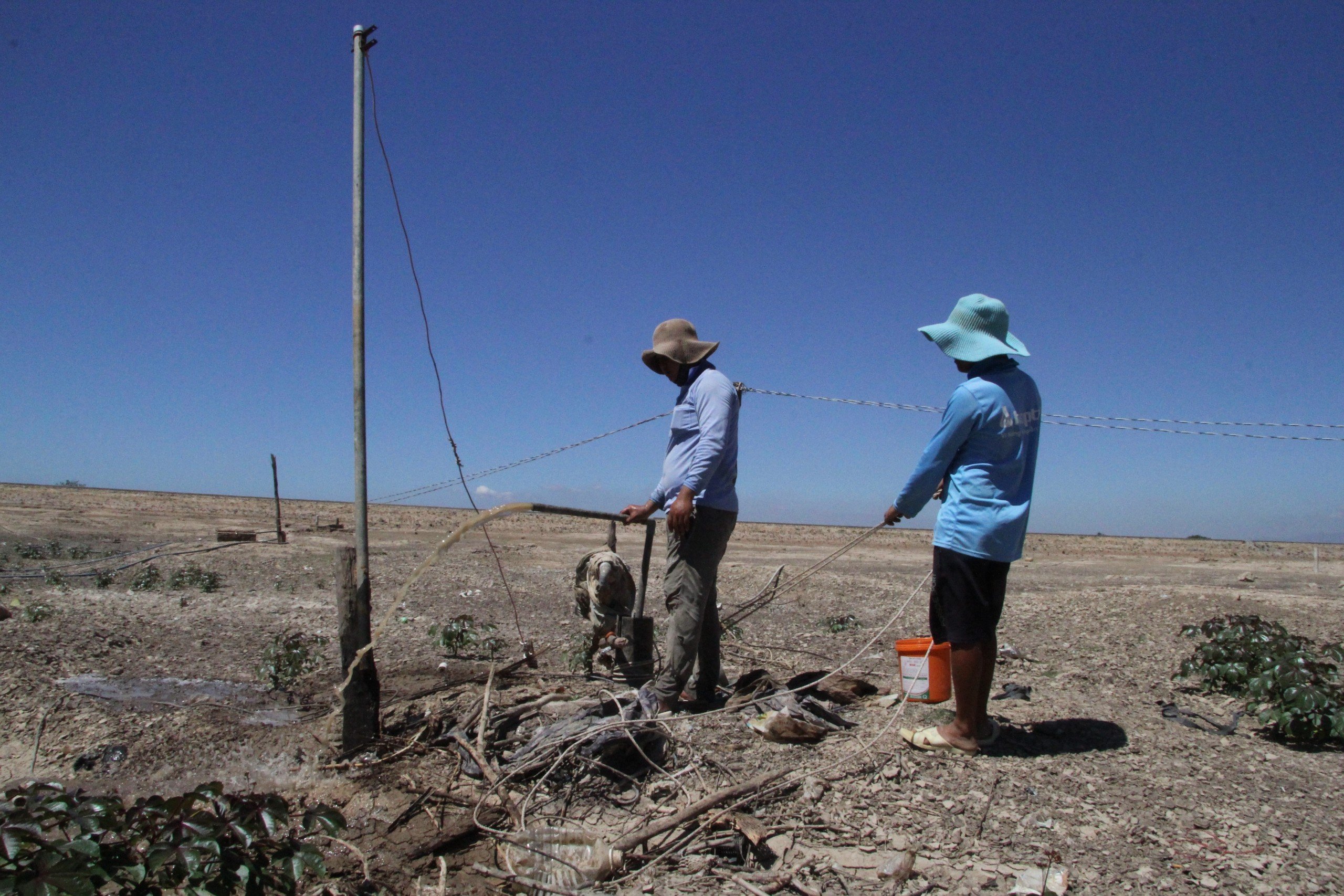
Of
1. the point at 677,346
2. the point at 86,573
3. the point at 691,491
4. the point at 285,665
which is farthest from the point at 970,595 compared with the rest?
the point at 86,573

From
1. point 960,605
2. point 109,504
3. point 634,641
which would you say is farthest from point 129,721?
point 109,504

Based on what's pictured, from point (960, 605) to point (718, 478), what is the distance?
4.17 ft

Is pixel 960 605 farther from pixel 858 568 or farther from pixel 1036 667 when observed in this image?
pixel 858 568

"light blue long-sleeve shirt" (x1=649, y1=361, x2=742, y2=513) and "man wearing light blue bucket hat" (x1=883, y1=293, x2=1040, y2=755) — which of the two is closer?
"man wearing light blue bucket hat" (x1=883, y1=293, x2=1040, y2=755)

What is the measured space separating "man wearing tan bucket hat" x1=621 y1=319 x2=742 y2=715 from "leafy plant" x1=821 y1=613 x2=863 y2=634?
3.67 metres

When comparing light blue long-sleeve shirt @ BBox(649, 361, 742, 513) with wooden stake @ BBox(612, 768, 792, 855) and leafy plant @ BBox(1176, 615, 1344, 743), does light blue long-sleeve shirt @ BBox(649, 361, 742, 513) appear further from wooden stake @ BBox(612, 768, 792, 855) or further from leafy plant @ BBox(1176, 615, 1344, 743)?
leafy plant @ BBox(1176, 615, 1344, 743)

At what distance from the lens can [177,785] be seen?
3.75 meters

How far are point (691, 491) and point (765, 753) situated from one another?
1201 millimetres

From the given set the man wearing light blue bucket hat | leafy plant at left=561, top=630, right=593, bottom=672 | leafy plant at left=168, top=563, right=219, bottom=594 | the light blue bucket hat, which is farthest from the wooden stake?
leafy plant at left=168, top=563, right=219, bottom=594

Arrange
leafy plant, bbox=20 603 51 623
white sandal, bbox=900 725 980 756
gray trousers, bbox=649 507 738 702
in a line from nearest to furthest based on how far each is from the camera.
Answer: white sandal, bbox=900 725 980 756 < gray trousers, bbox=649 507 738 702 < leafy plant, bbox=20 603 51 623

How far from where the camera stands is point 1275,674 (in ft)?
12.5

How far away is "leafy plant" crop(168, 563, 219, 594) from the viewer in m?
9.11

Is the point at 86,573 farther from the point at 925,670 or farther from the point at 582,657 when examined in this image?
the point at 925,670

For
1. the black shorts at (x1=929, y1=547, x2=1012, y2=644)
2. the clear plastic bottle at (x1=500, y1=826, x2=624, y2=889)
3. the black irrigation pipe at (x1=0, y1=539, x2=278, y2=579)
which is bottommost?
the clear plastic bottle at (x1=500, y1=826, x2=624, y2=889)
